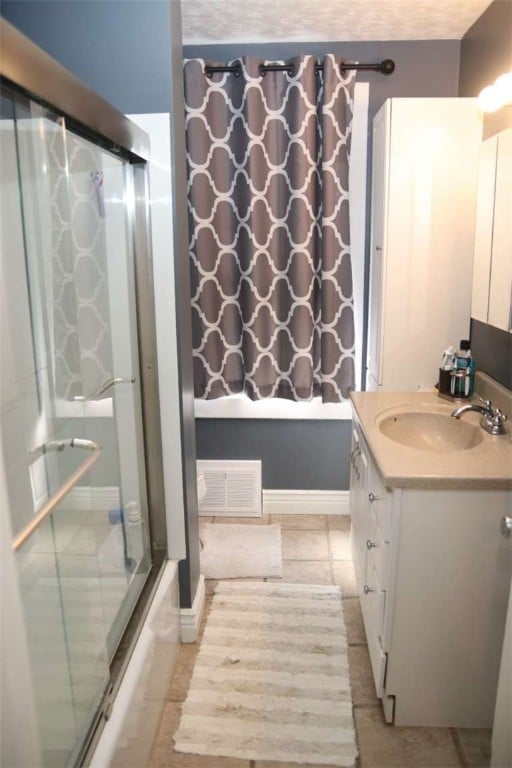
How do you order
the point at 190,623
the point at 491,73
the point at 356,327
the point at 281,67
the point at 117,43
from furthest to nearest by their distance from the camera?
the point at 356,327 → the point at 281,67 → the point at 491,73 → the point at 190,623 → the point at 117,43

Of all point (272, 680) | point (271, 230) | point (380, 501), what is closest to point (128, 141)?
point (271, 230)

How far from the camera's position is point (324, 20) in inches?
96.5

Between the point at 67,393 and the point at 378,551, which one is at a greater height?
the point at 67,393

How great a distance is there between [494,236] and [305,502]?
175 cm

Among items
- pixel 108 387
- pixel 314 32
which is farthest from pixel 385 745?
pixel 314 32

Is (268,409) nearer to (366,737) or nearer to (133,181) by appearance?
(133,181)

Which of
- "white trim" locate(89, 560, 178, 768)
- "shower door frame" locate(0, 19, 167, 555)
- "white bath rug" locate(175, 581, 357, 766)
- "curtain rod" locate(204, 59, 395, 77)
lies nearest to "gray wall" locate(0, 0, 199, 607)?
"shower door frame" locate(0, 19, 167, 555)

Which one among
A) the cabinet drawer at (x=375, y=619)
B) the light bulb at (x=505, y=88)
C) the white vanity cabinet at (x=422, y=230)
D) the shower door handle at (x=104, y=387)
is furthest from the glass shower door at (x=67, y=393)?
the light bulb at (x=505, y=88)

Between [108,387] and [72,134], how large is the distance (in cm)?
77

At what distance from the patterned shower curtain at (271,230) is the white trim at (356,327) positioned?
0.09 metres

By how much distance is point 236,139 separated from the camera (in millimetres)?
2734

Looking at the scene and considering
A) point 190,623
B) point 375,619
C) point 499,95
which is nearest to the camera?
point 375,619

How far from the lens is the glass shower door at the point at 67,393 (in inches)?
57.3

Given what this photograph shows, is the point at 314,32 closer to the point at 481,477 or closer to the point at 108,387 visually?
the point at 108,387
